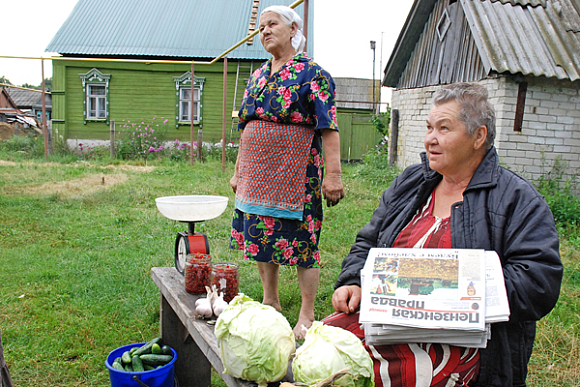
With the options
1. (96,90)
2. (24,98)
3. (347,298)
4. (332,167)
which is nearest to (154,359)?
(347,298)

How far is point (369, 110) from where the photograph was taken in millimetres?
23328

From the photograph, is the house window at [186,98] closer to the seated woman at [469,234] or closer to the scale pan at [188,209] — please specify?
the scale pan at [188,209]

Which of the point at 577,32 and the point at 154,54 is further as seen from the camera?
the point at 154,54

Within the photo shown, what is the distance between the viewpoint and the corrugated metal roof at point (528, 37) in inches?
291

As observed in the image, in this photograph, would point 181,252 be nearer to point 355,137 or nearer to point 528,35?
point 528,35

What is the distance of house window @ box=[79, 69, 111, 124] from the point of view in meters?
16.3

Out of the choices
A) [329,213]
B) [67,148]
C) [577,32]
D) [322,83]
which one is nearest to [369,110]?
[67,148]

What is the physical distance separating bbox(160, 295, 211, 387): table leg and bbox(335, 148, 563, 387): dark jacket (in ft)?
5.47

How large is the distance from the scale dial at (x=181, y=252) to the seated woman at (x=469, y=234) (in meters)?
1.20

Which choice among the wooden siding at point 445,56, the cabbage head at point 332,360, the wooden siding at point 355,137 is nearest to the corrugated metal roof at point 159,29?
the wooden siding at point 355,137

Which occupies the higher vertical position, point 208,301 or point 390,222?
point 390,222

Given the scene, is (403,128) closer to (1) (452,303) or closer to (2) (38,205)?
(2) (38,205)

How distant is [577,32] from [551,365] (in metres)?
7.27

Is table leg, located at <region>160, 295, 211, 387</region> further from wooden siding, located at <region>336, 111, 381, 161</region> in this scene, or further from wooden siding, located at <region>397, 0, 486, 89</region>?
wooden siding, located at <region>336, 111, 381, 161</region>
